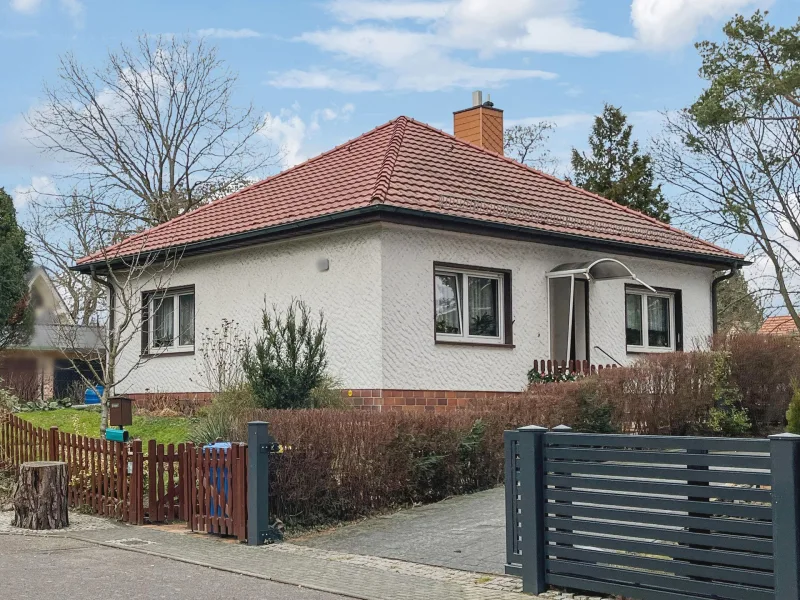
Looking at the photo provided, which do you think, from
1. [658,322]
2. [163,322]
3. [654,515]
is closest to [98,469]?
[654,515]

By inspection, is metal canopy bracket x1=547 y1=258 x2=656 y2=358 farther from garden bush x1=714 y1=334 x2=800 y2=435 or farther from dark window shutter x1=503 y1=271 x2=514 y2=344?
garden bush x1=714 y1=334 x2=800 y2=435

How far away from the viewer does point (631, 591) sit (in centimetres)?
757

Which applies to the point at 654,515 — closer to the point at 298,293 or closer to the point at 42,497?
the point at 42,497

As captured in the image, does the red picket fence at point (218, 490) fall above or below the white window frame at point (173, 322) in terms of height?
below

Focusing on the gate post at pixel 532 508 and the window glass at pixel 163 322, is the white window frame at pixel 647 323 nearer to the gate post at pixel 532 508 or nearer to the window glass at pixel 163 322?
the window glass at pixel 163 322

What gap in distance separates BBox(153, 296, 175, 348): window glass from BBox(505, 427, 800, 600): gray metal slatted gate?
1384 cm

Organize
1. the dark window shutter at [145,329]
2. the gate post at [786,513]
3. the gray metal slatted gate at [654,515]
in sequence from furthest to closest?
1. the dark window shutter at [145,329]
2. the gray metal slatted gate at [654,515]
3. the gate post at [786,513]

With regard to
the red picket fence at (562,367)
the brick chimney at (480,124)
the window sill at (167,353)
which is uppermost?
the brick chimney at (480,124)

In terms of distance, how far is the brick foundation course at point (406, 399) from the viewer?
1655 centimetres

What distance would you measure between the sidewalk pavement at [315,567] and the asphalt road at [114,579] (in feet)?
0.69

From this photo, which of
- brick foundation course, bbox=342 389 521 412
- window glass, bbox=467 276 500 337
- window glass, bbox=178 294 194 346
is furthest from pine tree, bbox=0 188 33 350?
window glass, bbox=467 276 500 337

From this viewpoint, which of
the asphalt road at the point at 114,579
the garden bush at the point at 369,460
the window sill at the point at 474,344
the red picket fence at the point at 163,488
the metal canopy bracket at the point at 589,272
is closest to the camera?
the asphalt road at the point at 114,579

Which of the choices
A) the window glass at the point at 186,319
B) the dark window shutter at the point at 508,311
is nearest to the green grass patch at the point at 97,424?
the window glass at the point at 186,319

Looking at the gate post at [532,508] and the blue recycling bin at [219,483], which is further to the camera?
the blue recycling bin at [219,483]
